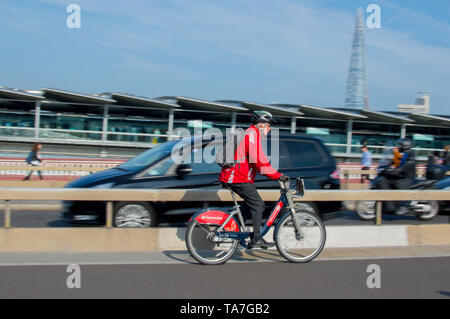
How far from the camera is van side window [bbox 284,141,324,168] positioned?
9414 millimetres

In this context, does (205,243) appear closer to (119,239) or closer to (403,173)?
(119,239)

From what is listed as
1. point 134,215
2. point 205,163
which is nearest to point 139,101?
point 205,163

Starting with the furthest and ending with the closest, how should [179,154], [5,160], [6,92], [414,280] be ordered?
[6,92]
[5,160]
[179,154]
[414,280]

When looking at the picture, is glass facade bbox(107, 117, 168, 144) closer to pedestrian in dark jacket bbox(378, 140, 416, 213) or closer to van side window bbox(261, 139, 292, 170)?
pedestrian in dark jacket bbox(378, 140, 416, 213)

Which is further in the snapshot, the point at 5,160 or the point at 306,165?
the point at 5,160

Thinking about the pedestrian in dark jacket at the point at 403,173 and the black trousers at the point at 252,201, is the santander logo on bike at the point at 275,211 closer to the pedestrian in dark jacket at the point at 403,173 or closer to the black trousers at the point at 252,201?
the black trousers at the point at 252,201

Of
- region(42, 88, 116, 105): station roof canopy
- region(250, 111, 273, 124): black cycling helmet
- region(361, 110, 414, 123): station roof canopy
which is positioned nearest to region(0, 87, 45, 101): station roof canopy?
region(42, 88, 116, 105): station roof canopy

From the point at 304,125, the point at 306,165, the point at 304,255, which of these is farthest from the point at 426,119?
the point at 304,255

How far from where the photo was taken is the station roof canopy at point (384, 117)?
35219 millimetres

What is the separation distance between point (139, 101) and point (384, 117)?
54.9 feet

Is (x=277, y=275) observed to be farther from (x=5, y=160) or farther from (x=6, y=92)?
(x=6, y=92)

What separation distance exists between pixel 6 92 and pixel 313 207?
84.2ft

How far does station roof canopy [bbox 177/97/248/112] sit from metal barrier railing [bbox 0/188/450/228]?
24869 mm

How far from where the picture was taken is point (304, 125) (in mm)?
36844
